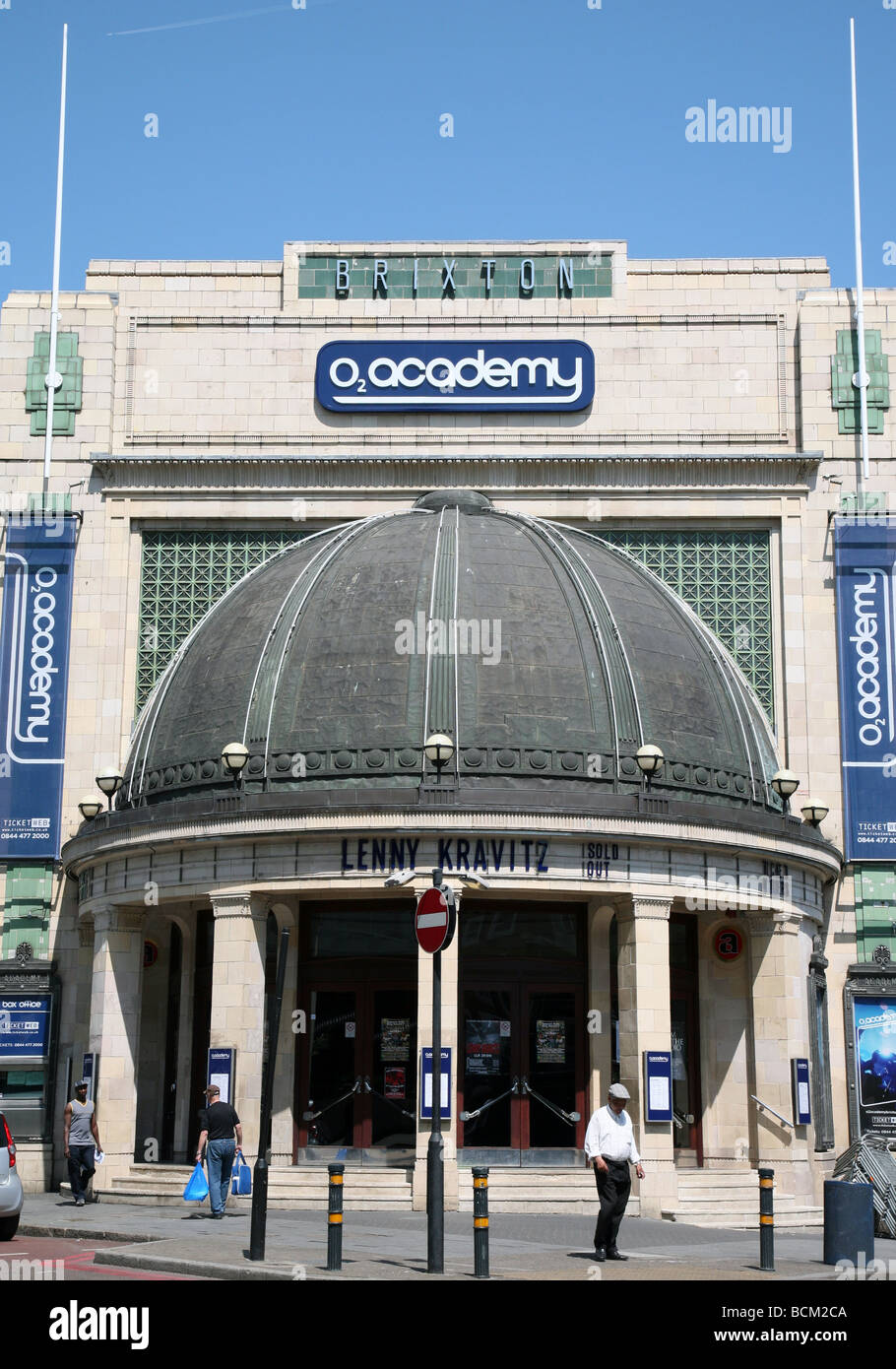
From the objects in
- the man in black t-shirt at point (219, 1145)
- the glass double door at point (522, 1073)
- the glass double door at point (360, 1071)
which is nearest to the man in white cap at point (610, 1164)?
the man in black t-shirt at point (219, 1145)

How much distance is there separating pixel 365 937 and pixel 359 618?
20.3 ft

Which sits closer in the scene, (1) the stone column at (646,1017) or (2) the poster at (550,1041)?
(1) the stone column at (646,1017)

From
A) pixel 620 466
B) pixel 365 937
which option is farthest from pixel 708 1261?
pixel 620 466

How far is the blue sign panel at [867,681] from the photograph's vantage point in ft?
128

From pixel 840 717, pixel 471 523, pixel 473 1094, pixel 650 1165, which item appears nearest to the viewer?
pixel 650 1165

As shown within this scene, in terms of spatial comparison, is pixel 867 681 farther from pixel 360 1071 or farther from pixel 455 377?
pixel 360 1071

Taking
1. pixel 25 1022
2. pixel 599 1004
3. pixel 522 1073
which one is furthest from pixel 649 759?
pixel 25 1022

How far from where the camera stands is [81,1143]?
98.8 feet

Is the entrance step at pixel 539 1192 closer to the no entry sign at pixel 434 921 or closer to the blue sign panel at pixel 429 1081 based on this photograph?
the blue sign panel at pixel 429 1081

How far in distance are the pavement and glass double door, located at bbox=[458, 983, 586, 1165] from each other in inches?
116

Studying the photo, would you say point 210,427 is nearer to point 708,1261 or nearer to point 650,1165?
point 650,1165

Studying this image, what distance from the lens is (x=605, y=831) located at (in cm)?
3028

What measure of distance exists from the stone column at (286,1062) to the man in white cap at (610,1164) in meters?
10.7

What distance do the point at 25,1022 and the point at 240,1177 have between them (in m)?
13.2
